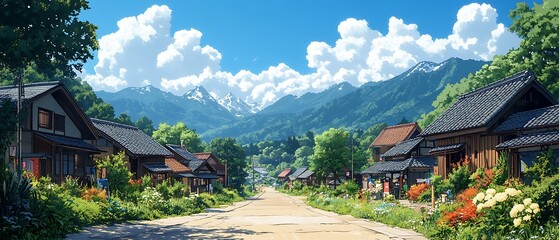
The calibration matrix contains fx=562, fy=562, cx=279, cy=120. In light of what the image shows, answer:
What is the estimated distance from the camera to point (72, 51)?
24.6 meters

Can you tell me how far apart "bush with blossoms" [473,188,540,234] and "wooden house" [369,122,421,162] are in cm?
6239

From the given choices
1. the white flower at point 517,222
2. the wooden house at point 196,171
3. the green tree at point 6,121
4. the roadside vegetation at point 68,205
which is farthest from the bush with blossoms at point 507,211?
the wooden house at point 196,171

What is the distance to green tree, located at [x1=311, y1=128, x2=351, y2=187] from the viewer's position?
85.6 metres

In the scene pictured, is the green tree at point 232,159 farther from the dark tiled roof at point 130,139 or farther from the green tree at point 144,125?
the green tree at point 144,125

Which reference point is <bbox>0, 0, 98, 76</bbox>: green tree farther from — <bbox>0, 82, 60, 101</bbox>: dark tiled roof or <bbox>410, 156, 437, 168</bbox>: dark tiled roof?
<bbox>410, 156, 437, 168</bbox>: dark tiled roof

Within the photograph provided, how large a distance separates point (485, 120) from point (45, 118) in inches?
1091

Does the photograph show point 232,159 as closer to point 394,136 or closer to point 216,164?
point 216,164

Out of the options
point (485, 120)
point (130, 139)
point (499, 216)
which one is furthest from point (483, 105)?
point (130, 139)

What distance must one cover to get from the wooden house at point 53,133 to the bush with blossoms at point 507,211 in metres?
26.1

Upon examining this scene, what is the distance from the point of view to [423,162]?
5600 centimetres

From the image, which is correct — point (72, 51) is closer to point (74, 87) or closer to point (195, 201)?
point (195, 201)

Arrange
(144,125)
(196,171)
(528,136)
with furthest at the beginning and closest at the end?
(144,125) < (196,171) < (528,136)

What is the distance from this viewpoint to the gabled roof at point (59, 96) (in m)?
35.3

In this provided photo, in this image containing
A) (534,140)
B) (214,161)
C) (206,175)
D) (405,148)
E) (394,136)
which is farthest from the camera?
(214,161)
